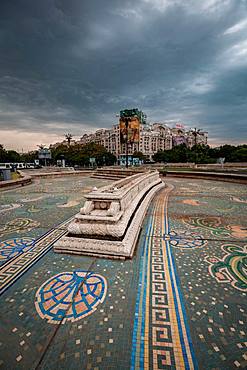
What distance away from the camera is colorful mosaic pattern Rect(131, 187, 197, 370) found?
143 centimetres

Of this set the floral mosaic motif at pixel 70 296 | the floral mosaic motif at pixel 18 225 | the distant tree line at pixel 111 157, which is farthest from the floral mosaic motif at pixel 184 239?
the distant tree line at pixel 111 157

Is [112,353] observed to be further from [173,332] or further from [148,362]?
[173,332]

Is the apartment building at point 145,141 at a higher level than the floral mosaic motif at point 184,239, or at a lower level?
higher

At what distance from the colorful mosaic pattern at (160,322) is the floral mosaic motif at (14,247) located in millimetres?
2216

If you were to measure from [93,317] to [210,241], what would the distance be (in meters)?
2.69

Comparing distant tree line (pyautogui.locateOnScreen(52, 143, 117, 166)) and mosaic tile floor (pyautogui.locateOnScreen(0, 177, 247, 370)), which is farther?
distant tree line (pyautogui.locateOnScreen(52, 143, 117, 166))

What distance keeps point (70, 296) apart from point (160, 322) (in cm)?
105

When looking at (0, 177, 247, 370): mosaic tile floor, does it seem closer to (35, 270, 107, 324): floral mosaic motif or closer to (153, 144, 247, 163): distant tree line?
(35, 270, 107, 324): floral mosaic motif

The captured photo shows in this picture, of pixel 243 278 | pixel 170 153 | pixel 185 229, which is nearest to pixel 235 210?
pixel 185 229

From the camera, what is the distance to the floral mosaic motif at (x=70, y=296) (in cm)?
186

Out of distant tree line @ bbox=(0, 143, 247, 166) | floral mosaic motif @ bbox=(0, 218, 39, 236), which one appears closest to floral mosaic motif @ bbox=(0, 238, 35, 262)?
floral mosaic motif @ bbox=(0, 218, 39, 236)

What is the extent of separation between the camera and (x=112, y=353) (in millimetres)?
1487

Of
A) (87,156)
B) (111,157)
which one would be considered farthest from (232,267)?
(111,157)

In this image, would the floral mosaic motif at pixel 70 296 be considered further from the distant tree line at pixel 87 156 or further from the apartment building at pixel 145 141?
the apartment building at pixel 145 141
